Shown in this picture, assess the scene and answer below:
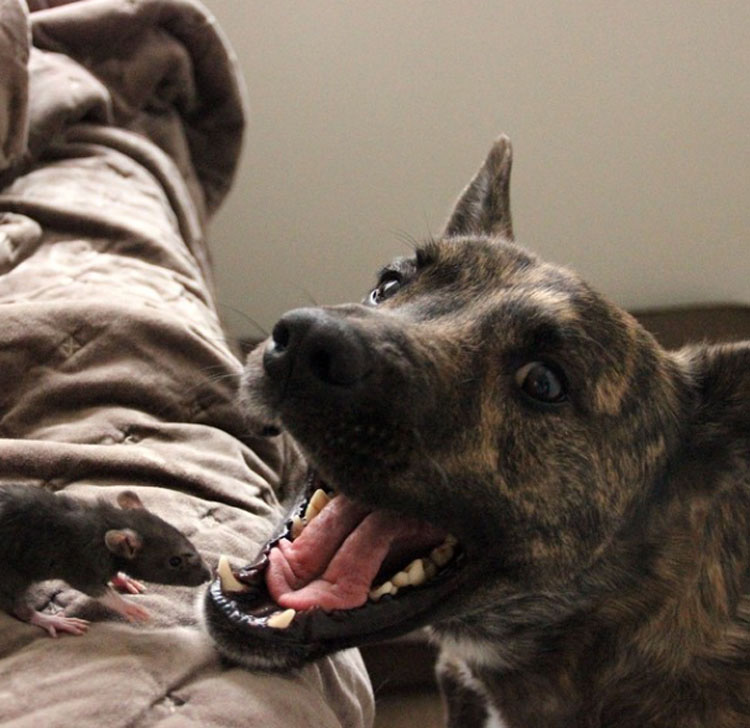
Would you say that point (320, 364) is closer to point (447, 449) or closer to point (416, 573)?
point (447, 449)

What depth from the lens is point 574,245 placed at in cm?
377

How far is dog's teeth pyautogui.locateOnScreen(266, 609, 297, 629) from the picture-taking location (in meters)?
1.20

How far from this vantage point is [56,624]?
114 centimetres

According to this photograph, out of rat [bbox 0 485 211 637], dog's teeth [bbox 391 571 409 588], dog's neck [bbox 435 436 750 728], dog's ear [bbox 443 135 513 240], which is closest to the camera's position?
rat [bbox 0 485 211 637]

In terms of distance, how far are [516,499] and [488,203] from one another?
0.72m

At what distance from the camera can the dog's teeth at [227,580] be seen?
126 centimetres

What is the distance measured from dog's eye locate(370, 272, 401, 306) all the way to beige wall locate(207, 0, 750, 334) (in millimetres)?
1837

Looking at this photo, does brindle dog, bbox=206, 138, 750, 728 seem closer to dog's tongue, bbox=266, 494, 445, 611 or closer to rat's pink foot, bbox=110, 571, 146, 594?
dog's tongue, bbox=266, 494, 445, 611

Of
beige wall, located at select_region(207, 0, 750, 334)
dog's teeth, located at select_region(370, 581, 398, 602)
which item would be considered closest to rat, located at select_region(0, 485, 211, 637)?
dog's teeth, located at select_region(370, 581, 398, 602)

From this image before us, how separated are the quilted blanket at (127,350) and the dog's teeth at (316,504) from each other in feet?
0.47

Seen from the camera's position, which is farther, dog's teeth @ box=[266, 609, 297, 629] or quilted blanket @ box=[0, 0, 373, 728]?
dog's teeth @ box=[266, 609, 297, 629]

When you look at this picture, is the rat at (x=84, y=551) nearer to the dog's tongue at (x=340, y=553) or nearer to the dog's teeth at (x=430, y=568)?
the dog's tongue at (x=340, y=553)

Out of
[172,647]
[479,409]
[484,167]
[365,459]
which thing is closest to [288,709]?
[172,647]

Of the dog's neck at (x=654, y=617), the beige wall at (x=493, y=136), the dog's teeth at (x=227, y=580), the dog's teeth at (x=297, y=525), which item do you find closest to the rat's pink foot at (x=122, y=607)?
the dog's teeth at (x=227, y=580)
